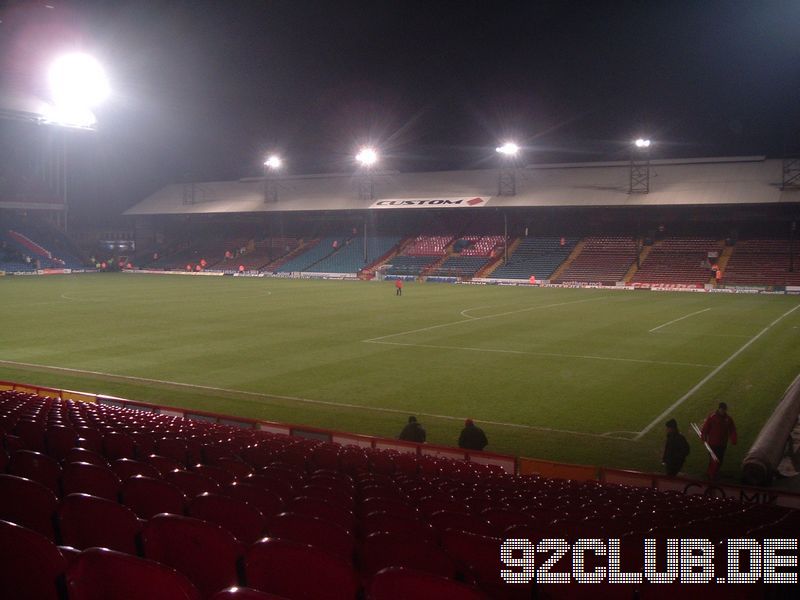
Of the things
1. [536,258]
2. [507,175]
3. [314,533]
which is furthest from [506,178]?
[314,533]

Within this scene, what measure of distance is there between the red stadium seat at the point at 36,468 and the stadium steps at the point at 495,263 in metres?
58.5

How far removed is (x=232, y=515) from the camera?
376 centimetres

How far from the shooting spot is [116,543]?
3.28 metres

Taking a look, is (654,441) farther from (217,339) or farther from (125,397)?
(217,339)

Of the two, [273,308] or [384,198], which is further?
[384,198]

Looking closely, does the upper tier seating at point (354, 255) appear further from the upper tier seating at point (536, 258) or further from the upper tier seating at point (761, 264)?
the upper tier seating at point (761, 264)

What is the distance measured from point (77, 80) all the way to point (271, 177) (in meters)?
48.4

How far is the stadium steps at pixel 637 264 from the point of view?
56.6m

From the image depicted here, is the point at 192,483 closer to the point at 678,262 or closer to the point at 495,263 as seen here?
the point at 678,262

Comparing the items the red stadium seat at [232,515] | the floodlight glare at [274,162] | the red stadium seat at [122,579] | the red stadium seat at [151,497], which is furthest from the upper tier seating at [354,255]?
the red stadium seat at [122,579]

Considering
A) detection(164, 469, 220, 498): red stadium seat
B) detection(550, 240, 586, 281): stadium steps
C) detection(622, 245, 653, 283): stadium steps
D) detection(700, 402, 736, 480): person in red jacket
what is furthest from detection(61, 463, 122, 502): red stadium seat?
detection(550, 240, 586, 281): stadium steps

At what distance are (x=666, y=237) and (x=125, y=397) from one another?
5540cm

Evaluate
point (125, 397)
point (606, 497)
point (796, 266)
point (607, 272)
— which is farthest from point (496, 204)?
point (606, 497)

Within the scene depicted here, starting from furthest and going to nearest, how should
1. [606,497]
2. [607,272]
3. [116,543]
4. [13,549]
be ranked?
1. [607,272]
2. [606,497]
3. [116,543]
4. [13,549]
